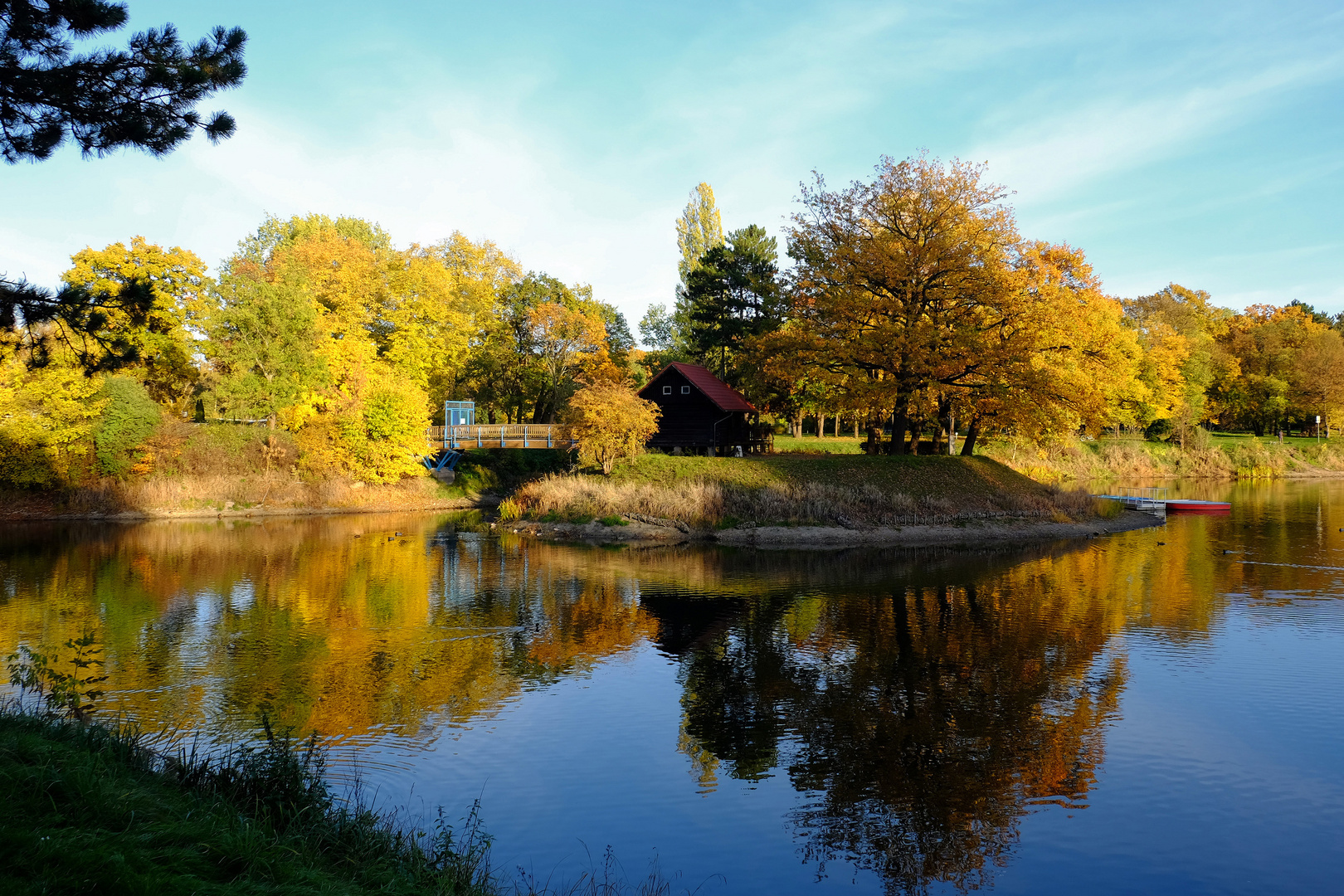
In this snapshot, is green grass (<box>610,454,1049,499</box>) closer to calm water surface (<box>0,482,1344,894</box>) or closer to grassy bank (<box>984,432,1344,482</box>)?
calm water surface (<box>0,482,1344,894</box>)

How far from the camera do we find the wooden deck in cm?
5050

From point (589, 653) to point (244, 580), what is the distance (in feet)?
42.3

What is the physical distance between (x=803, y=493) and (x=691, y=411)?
11.9 meters

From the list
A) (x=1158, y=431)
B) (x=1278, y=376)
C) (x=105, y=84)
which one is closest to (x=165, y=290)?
(x=105, y=84)

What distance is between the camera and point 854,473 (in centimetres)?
3756

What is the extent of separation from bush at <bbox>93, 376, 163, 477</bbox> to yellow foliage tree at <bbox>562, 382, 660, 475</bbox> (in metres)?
22.2

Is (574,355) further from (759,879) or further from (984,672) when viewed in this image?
(759,879)

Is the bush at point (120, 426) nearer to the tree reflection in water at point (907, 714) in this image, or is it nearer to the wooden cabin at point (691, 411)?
the wooden cabin at point (691, 411)

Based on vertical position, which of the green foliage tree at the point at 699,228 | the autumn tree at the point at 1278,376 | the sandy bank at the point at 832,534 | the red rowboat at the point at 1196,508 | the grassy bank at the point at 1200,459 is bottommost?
the sandy bank at the point at 832,534

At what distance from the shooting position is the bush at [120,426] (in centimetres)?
4188

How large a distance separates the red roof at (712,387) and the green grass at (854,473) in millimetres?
6611

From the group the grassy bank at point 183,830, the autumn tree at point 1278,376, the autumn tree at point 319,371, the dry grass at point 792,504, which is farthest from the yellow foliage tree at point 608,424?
the autumn tree at point 1278,376

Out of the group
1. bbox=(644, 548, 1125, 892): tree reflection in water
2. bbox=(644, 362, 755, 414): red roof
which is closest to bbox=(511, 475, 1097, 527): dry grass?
bbox=(644, 362, 755, 414): red roof

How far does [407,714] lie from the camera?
1322 centimetres
